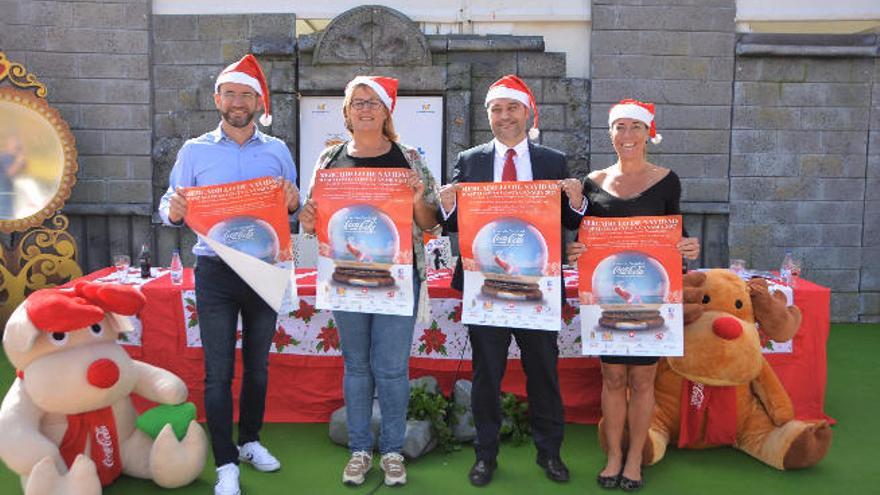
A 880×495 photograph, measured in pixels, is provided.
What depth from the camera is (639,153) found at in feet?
9.53

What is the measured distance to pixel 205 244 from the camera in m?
2.83

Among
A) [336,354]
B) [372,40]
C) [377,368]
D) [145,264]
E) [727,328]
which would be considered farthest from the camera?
[372,40]

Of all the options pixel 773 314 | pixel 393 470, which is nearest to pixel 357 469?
pixel 393 470

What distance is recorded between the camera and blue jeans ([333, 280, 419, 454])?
2885 mm

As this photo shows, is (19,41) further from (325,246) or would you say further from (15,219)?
(325,246)

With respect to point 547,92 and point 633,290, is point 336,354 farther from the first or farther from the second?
point 547,92

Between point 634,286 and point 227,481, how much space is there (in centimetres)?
178

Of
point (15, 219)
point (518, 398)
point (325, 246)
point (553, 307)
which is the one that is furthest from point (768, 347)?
point (15, 219)

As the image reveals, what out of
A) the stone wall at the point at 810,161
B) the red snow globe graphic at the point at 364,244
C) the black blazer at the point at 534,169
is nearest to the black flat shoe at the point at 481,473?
the red snow globe graphic at the point at 364,244

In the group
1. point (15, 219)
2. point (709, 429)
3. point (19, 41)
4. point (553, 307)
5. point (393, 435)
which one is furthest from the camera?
point (19, 41)

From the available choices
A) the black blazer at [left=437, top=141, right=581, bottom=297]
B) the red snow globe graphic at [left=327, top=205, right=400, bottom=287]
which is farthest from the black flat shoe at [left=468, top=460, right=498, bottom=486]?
the black blazer at [left=437, top=141, right=581, bottom=297]

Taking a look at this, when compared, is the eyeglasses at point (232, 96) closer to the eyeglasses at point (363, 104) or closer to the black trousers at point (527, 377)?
the eyeglasses at point (363, 104)

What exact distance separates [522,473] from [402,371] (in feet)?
2.40

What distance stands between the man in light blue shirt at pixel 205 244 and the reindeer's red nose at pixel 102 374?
340 mm
